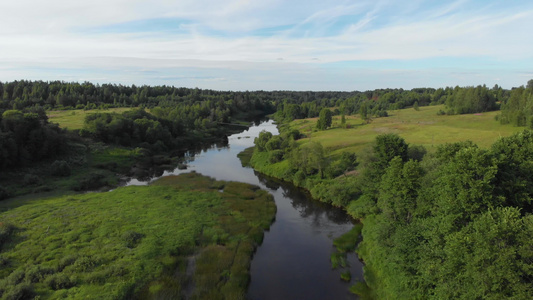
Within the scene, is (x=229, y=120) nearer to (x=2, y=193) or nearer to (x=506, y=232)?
(x=2, y=193)

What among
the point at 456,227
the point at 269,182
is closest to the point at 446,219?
the point at 456,227

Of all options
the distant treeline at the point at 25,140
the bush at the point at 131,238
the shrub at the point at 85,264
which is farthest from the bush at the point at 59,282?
the distant treeline at the point at 25,140

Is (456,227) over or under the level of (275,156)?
over

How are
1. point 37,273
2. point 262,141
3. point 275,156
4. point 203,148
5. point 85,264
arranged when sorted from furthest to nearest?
point 203,148
point 262,141
point 275,156
point 85,264
point 37,273

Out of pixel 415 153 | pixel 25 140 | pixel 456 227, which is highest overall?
pixel 415 153

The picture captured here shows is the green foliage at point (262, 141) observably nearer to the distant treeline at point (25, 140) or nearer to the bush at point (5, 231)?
the distant treeline at point (25, 140)

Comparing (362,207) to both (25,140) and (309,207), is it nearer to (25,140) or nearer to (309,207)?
(309,207)
